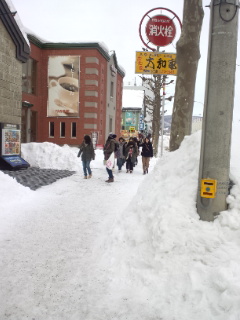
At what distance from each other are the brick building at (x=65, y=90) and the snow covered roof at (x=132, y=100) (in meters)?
21.8

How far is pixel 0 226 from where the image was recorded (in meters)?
5.63

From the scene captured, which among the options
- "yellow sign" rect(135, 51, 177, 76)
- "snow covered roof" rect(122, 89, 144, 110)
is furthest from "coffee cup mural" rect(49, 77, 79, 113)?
"snow covered roof" rect(122, 89, 144, 110)

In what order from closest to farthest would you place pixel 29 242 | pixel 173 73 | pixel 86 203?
pixel 29 242
pixel 86 203
pixel 173 73

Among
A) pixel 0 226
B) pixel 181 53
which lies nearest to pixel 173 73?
pixel 181 53

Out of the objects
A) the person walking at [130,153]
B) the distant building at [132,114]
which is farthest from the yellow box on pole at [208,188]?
the distant building at [132,114]

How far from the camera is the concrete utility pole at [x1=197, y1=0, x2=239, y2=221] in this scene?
3359mm

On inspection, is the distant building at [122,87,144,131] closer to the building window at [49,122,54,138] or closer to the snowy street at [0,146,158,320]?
the building window at [49,122,54,138]

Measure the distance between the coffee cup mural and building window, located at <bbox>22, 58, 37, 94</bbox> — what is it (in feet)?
4.79

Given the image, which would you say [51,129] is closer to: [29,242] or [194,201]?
[29,242]

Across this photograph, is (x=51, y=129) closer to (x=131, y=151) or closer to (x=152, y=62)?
(x=131, y=151)

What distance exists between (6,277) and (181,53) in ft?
19.1

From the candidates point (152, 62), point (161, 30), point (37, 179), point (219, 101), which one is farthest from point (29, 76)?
point (219, 101)

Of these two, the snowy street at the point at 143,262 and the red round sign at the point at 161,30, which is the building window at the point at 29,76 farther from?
the snowy street at the point at 143,262

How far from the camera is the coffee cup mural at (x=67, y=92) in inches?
958
